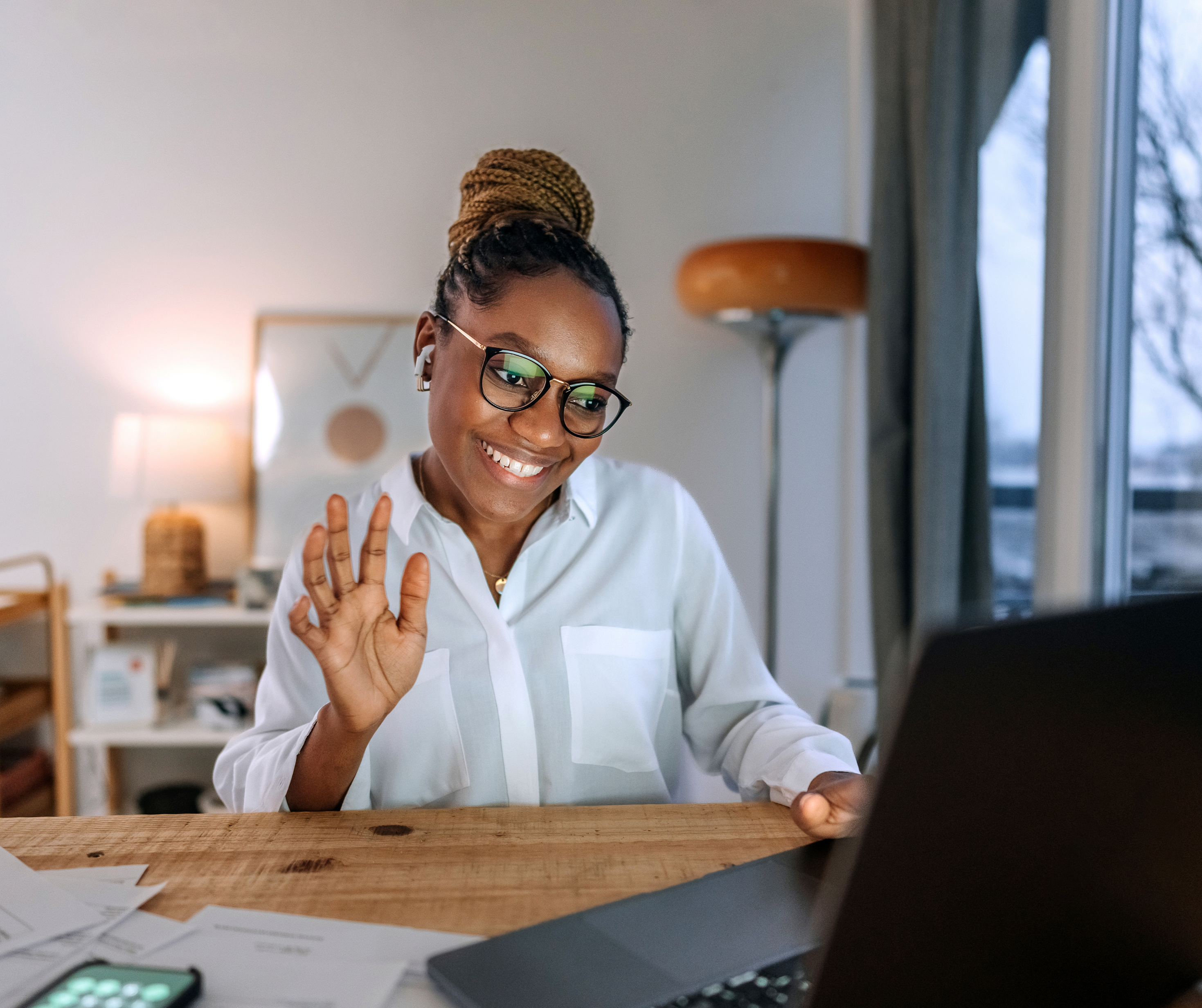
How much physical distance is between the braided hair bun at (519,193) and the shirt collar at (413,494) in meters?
0.30

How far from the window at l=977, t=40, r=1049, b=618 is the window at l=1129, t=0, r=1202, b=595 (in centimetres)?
20

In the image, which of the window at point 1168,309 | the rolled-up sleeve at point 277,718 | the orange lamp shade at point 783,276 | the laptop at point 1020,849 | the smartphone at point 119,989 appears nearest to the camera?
the laptop at point 1020,849

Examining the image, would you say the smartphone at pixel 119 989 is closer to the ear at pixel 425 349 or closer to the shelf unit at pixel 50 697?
the ear at pixel 425 349

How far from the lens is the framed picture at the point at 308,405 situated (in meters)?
2.80

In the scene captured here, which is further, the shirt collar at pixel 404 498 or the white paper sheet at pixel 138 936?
the shirt collar at pixel 404 498

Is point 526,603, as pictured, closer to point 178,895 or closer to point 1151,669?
point 178,895

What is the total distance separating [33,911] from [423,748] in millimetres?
494

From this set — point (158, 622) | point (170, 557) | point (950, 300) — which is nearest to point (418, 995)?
point (950, 300)

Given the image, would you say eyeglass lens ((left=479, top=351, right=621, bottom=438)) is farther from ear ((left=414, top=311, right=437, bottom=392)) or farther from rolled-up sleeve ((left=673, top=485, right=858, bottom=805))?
rolled-up sleeve ((left=673, top=485, right=858, bottom=805))

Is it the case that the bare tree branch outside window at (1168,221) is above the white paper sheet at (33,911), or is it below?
above

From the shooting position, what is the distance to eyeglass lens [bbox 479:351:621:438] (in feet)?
3.49

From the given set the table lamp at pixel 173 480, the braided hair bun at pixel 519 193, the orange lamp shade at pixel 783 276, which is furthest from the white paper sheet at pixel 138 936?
the table lamp at pixel 173 480

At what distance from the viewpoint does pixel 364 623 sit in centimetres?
84

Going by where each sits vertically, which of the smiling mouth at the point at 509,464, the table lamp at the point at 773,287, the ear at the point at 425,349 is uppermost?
the table lamp at the point at 773,287
